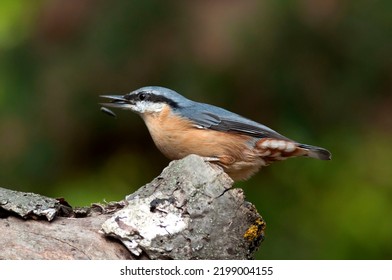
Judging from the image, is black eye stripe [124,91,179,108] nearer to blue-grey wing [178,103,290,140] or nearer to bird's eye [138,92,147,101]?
bird's eye [138,92,147,101]

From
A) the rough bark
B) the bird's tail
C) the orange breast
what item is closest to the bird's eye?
the orange breast

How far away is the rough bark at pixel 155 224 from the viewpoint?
377cm

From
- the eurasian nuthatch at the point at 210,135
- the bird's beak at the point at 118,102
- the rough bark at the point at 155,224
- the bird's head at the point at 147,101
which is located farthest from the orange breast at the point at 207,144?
the rough bark at the point at 155,224

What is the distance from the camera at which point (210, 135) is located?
5.09 m

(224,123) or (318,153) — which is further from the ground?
(224,123)

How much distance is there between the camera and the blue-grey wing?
5.15 meters

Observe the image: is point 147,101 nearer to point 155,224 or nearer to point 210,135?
point 210,135

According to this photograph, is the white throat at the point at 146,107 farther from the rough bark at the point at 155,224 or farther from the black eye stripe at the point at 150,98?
the rough bark at the point at 155,224

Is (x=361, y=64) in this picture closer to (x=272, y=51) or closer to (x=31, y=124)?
(x=272, y=51)

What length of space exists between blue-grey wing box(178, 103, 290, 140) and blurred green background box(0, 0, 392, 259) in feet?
3.88

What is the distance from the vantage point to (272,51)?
22.4 ft

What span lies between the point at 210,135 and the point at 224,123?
143 millimetres

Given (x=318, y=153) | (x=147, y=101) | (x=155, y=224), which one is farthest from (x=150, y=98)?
(x=155, y=224)

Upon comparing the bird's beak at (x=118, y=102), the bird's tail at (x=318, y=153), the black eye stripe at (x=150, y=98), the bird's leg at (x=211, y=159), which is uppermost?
the black eye stripe at (x=150, y=98)
